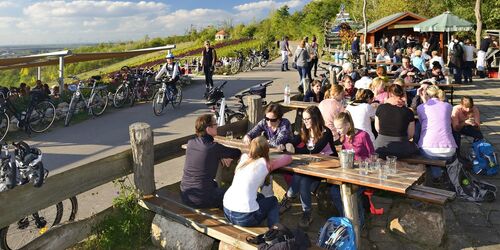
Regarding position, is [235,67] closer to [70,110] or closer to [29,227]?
[70,110]

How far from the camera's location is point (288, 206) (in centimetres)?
527

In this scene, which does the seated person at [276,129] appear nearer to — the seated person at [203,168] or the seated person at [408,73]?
the seated person at [203,168]

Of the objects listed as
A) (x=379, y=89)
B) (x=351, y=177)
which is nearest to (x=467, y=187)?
(x=351, y=177)

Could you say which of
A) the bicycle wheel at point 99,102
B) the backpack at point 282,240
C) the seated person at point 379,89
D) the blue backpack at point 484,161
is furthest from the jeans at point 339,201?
the bicycle wheel at point 99,102

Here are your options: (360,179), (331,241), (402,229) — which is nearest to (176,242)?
(331,241)

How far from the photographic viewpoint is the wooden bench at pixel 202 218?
3.79 meters

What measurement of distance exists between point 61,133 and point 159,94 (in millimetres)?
2727

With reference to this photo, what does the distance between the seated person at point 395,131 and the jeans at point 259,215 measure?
187 centimetres

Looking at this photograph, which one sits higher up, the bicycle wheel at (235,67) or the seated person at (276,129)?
the bicycle wheel at (235,67)

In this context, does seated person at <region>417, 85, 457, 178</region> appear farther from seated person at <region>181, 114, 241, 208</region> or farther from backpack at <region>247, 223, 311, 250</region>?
backpack at <region>247, 223, 311, 250</region>

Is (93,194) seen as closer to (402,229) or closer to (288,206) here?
(288,206)

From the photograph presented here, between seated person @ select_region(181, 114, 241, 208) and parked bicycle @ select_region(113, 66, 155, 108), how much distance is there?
9.07m

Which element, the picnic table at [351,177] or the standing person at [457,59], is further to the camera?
the standing person at [457,59]

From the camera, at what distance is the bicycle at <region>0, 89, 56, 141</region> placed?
9.66 m
